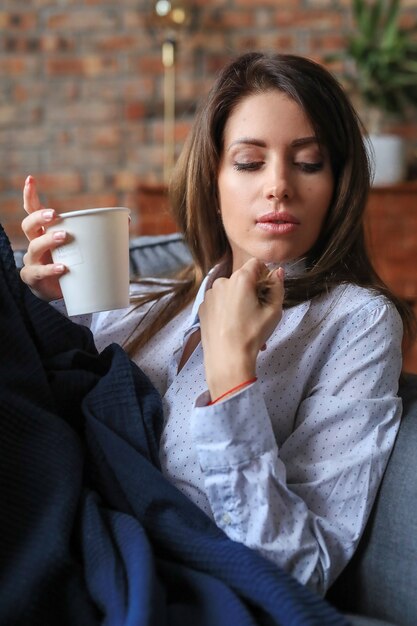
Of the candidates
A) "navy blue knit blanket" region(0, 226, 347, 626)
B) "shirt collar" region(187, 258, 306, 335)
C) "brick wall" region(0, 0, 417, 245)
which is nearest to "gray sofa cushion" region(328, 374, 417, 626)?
"navy blue knit blanket" region(0, 226, 347, 626)

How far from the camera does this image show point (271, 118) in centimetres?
118

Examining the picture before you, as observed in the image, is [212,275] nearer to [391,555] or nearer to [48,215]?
[48,215]

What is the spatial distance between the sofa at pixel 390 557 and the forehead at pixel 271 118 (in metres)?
Answer: 0.42

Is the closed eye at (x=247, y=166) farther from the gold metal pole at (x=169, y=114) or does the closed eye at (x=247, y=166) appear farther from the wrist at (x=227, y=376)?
the gold metal pole at (x=169, y=114)

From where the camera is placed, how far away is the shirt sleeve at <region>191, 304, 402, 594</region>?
932 mm

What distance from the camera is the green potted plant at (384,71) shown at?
3.00 metres

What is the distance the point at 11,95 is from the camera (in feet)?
11.5

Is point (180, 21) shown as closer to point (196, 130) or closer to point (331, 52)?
point (331, 52)

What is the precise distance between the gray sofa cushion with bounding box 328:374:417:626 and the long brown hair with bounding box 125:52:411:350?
0.81 ft

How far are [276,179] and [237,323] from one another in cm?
26

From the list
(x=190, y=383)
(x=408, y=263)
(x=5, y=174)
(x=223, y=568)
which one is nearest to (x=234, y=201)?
(x=190, y=383)

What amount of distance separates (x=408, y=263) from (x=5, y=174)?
1.71 m

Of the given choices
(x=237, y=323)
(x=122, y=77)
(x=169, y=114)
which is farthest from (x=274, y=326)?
(x=122, y=77)

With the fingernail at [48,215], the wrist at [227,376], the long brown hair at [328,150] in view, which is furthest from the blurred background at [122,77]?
the wrist at [227,376]
